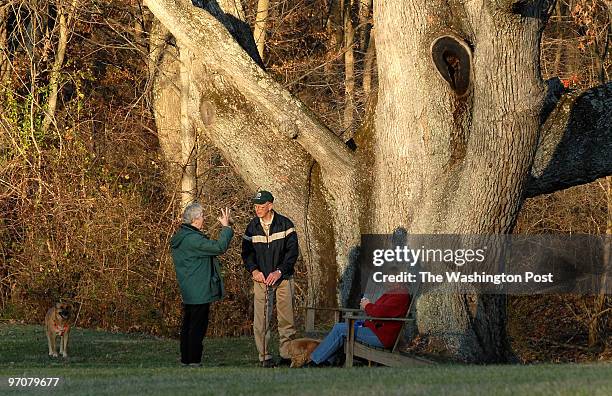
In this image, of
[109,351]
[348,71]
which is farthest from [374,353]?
[348,71]

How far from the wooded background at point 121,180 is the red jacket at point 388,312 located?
9999 millimetres

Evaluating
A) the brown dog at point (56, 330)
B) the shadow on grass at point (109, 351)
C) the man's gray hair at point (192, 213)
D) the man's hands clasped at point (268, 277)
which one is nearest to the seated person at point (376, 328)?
the man's hands clasped at point (268, 277)

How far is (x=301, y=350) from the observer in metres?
13.5

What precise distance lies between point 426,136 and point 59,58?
12.2 metres

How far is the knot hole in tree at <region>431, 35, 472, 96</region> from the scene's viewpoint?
14.4m

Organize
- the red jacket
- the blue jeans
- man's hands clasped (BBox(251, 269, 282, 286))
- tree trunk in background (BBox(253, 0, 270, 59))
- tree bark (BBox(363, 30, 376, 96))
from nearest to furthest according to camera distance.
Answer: the red jacket → the blue jeans → man's hands clasped (BBox(251, 269, 282, 286)) → tree trunk in background (BBox(253, 0, 270, 59)) → tree bark (BBox(363, 30, 376, 96))

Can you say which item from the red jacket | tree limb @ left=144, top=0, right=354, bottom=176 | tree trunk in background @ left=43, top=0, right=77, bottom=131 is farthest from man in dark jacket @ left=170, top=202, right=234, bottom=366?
tree trunk in background @ left=43, top=0, right=77, bottom=131

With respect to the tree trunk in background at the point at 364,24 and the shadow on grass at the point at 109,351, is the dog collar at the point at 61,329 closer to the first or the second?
the shadow on grass at the point at 109,351

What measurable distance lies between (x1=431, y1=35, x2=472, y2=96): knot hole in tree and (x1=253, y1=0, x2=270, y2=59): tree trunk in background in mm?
10667

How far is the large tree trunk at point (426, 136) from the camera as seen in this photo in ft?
46.4

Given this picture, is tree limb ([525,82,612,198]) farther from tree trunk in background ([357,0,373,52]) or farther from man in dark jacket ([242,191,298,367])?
tree trunk in background ([357,0,373,52])

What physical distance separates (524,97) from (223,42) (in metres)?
3.74

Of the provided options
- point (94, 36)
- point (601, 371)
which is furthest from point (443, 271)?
point (94, 36)

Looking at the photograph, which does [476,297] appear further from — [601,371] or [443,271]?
[601,371]
